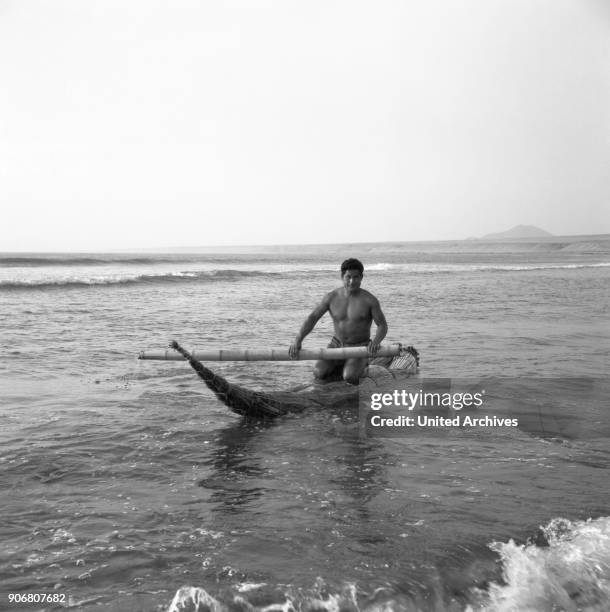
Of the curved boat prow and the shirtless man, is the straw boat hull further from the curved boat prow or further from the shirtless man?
the shirtless man

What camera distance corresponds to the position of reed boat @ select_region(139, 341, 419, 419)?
20.4 feet

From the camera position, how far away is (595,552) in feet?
11.9

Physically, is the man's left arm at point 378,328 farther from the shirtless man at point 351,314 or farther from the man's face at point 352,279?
the man's face at point 352,279

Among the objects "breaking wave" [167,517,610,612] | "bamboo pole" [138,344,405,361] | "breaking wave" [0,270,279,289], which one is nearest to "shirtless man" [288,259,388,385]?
"bamboo pole" [138,344,405,361]

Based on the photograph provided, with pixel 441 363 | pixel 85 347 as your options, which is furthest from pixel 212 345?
pixel 441 363

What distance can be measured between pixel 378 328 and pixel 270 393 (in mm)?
1587

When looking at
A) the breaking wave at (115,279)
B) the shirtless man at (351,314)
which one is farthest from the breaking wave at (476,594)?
the breaking wave at (115,279)

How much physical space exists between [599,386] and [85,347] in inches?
361

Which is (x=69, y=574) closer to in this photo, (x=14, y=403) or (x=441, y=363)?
(x=14, y=403)

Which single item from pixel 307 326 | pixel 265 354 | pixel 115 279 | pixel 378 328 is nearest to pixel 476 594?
pixel 265 354

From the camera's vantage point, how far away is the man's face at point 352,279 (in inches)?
276

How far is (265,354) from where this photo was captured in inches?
258

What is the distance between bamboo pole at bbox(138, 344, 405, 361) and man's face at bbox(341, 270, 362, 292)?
86 cm

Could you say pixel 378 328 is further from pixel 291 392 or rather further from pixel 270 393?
pixel 270 393
